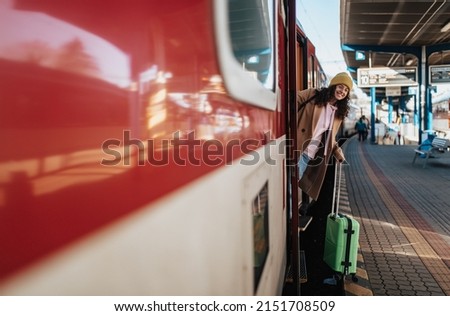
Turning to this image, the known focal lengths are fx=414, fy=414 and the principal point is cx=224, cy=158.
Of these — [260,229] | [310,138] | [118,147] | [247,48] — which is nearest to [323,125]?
[310,138]

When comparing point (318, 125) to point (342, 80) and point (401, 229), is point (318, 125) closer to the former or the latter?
point (342, 80)

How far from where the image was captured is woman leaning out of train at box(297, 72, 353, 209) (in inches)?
126

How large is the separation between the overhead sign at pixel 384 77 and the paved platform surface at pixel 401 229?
12.3 feet

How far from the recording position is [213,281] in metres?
0.97

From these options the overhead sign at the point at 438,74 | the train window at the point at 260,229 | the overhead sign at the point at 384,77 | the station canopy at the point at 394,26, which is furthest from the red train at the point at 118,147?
the overhead sign at the point at 438,74

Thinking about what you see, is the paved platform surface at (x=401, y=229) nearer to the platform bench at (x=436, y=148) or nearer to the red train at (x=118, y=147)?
the platform bench at (x=436, y=148)

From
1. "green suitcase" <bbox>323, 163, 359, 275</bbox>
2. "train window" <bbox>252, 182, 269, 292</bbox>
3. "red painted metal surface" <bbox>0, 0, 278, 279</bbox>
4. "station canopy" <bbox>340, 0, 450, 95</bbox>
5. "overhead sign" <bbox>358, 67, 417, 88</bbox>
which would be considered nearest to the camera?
"red painted metal surface" <bbox>0, 0, 278, 279</bbox>

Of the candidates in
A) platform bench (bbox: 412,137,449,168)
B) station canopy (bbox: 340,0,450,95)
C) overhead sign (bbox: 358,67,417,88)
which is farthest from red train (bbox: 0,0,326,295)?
overhead sign (bbox: 358,67,417,88)

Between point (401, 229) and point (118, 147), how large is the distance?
4700mm

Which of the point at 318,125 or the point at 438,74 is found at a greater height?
the point at 438,74

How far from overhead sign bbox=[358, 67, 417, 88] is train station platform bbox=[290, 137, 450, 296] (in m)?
5.02

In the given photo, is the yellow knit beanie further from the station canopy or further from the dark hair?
the station canopy

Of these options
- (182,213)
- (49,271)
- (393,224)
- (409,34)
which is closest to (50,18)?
(49,271)

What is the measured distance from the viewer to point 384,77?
39.7 ft
